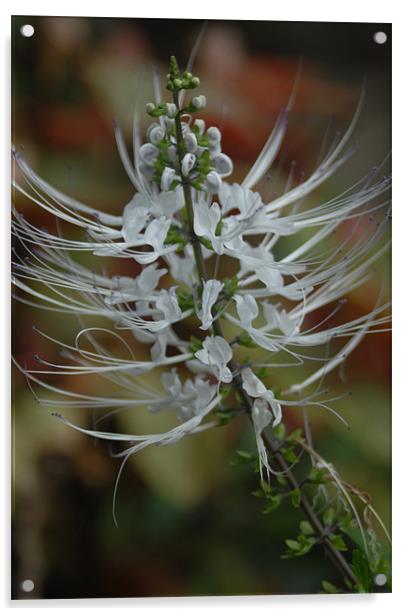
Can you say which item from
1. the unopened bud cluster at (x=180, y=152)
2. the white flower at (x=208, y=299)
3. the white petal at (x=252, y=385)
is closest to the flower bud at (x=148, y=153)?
the unopened bud cluster at (x=180, y=152)

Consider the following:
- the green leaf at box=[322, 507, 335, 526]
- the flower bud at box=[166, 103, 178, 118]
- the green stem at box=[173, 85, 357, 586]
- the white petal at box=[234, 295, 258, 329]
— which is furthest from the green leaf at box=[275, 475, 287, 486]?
the flower bud at box=[166, 103, 178, 118]

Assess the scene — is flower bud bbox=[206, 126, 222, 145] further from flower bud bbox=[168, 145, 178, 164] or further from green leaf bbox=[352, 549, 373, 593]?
green leaf bbox=[352, 549, 373, 593]

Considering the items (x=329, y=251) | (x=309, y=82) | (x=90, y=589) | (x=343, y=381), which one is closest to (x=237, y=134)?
(x=309, y=82)

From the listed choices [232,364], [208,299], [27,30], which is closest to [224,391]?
[232,364]

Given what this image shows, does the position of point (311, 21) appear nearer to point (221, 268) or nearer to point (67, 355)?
point (221, 268)

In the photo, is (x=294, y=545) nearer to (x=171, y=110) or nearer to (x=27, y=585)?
(x=27, y=585)
